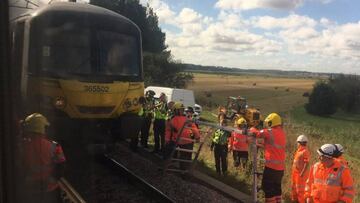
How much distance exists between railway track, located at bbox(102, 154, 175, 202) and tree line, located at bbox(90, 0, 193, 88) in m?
19.6

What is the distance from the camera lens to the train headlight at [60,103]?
8.16 m

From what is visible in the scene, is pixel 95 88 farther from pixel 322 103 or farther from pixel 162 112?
pixel 322 103

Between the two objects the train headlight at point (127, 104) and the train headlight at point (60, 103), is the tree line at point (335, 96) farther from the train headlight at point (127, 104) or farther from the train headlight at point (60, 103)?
the train headlight at point (60, 103)

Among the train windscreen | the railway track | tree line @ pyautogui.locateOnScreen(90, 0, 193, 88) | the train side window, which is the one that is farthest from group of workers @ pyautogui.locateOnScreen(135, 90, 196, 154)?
tree line @ pyautogui.locateOnScreen(90, 0, 193, 88)

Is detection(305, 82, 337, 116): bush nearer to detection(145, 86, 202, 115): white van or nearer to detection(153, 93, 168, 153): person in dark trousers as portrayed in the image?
detection(145, 86, 202, 115): white van

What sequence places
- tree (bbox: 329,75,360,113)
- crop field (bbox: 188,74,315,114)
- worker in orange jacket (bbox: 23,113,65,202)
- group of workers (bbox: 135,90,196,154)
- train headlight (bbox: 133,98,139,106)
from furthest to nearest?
tree (bbox: 329,75,360,113), crop field (bbox: 188,74,315,114), group of workers (bbox: 135,90,196,154), train headlight (bbox: 133,98,139,106), worker in orange jacket (bbox: 23,113,65,202)

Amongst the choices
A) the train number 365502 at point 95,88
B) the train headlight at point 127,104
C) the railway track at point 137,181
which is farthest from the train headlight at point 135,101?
the railway track at point 137,181

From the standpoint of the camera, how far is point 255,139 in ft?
25.7

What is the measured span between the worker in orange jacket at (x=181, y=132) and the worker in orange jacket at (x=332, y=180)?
4.51 metres

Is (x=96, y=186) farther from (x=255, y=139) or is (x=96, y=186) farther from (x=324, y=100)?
(x=324, y=100)

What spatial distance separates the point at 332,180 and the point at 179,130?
506cm

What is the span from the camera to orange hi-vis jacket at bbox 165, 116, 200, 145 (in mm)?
10477

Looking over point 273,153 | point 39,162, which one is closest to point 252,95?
point 273,153

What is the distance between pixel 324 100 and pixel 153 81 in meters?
31.8
